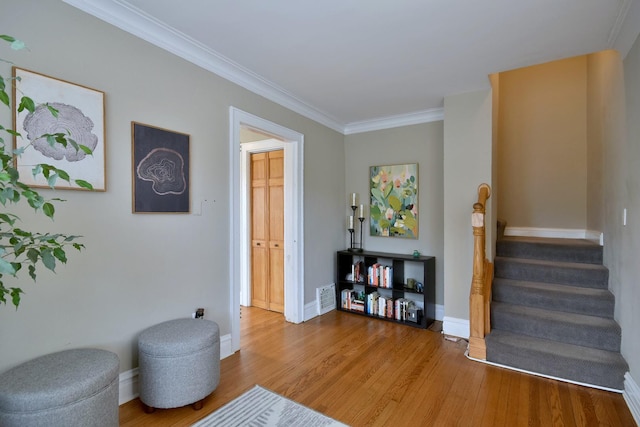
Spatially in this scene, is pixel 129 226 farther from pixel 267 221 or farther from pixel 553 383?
pixel 553 383

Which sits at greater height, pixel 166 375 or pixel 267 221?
pixel 267 221

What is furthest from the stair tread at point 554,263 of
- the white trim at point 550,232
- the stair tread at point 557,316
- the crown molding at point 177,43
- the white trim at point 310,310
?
the crown molding at point 177,43

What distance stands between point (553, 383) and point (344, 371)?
1.57 m

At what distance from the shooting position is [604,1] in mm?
1910

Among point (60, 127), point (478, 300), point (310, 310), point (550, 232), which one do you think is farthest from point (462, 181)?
point (60, 127)

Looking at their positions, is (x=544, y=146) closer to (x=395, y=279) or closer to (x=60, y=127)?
(x=395, y=279)

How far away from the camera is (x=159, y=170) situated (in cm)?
228

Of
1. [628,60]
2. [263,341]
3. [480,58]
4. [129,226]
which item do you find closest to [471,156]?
[480,58]

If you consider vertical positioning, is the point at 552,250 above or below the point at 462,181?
below

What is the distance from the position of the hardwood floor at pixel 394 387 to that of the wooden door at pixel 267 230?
0.87 meters

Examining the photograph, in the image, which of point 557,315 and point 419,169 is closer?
point 557,315

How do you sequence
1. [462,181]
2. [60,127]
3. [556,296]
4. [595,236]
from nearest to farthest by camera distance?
[60,127] → [556,296] → [462,181] → [595,236]

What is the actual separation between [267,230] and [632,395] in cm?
355

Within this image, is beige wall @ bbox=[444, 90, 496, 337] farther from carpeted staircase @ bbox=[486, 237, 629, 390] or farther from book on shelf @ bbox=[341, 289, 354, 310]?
book on shelf @ bbox=[341, 289, 354, 310]
